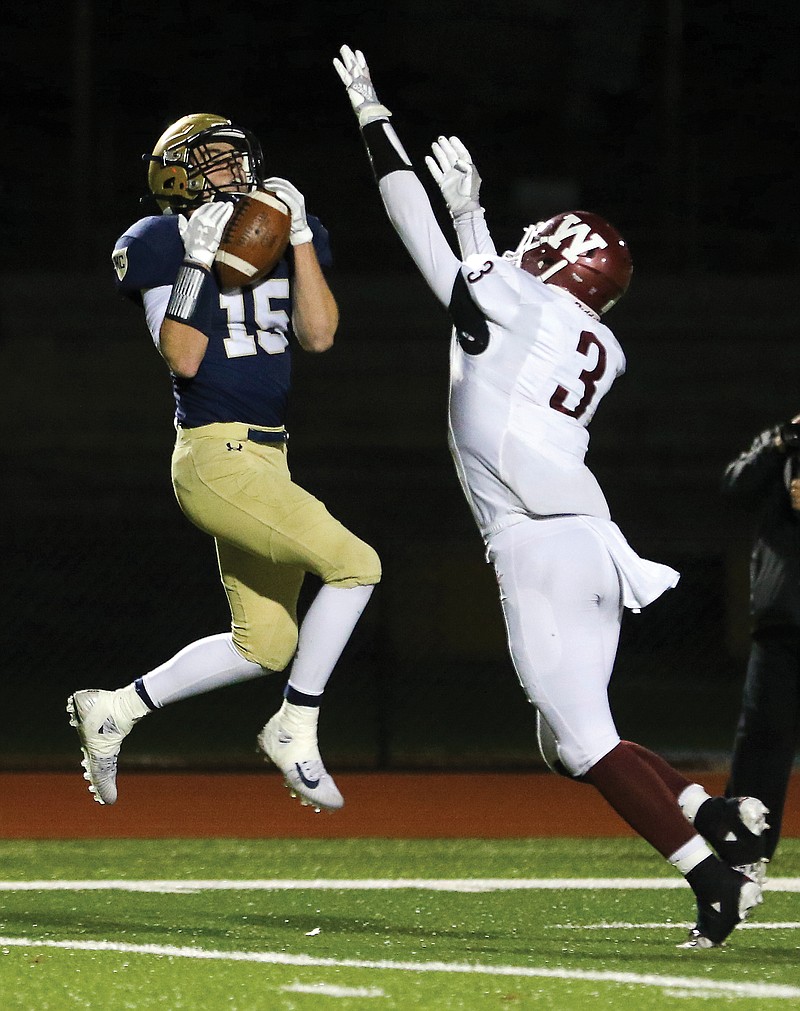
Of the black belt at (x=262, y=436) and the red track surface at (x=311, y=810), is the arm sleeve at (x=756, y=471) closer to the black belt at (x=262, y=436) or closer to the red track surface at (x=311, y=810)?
the black belt at (x=262, y=436)

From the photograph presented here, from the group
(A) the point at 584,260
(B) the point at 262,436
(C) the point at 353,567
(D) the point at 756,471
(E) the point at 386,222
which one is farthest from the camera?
(E) the point at 386,222

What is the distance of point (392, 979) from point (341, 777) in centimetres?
472

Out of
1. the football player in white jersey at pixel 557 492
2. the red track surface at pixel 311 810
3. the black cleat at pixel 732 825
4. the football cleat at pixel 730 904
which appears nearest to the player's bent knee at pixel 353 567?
the football player in white jersey at pixel 557 492

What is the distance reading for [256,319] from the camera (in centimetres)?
450

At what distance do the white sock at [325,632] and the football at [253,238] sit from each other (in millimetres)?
853

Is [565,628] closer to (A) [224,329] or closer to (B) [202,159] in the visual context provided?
(A) [224,329]

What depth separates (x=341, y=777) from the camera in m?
8.66

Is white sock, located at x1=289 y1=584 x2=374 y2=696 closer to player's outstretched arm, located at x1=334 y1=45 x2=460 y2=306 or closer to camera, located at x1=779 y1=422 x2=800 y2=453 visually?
player's outstretched arm, located at x1=334 y1=45 x2=460 y2=306

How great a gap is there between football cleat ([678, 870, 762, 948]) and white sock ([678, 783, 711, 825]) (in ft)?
0.64

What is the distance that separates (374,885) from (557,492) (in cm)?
205

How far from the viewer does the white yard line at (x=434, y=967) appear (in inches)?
151

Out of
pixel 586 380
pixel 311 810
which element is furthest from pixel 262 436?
pixel 311 810

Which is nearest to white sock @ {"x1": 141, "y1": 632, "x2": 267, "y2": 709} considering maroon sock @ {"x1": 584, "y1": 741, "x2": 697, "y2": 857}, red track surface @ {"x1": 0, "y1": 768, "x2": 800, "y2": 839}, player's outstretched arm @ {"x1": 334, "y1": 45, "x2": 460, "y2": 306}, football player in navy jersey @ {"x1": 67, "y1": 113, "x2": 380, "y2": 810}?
football player in navy jersey @ {"x1": 67, "y1": 113, "x2": 380, "y2": 810}

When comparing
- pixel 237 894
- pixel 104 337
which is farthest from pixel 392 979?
pixel 104 337
